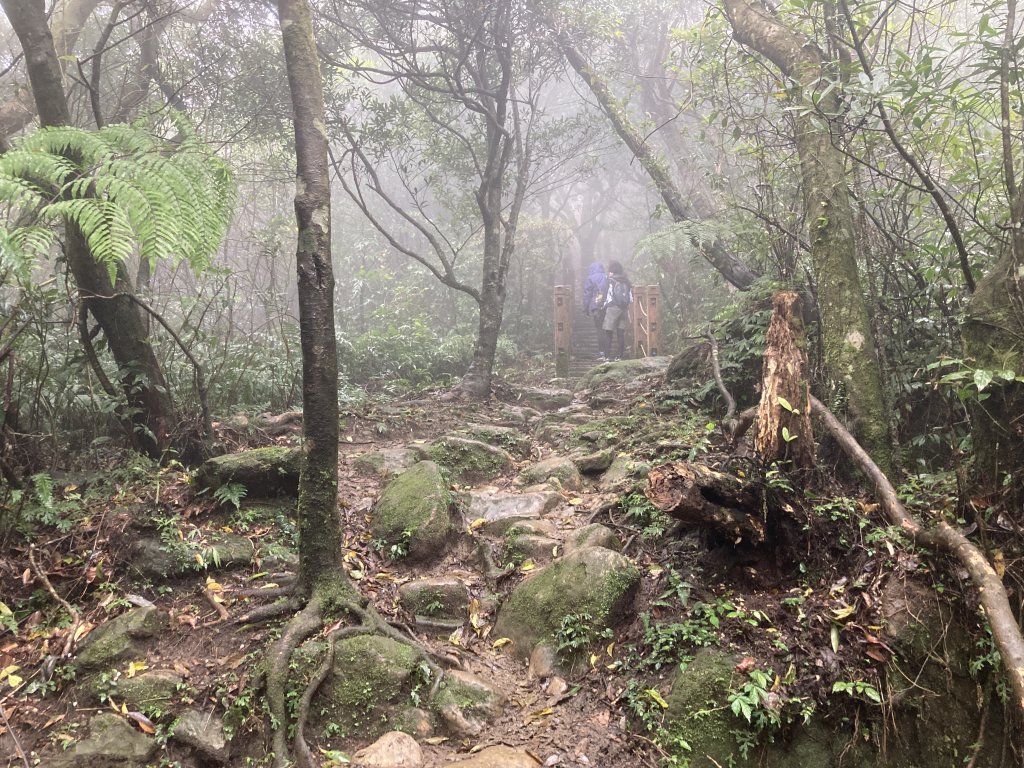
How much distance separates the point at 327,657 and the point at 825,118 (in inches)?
177

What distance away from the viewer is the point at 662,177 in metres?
9.86

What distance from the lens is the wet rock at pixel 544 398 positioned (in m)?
9.66

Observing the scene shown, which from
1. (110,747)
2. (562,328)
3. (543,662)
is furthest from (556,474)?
(562,328)

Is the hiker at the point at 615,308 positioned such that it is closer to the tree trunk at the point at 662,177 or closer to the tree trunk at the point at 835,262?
the tree trunk at the point at 662,177

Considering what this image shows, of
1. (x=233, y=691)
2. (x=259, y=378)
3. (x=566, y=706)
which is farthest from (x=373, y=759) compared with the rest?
(x=259, y=378)

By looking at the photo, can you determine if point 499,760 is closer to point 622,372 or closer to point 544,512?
point 544,512

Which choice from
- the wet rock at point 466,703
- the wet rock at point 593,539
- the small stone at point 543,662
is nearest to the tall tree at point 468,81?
the wet rock at point 593,539

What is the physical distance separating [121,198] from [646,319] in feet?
37.3

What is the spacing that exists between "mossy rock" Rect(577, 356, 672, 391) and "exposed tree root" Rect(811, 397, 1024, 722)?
18.5ft

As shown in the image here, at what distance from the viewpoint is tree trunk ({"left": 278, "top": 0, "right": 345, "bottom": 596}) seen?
10.9ft

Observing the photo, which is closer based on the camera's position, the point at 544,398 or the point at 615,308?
the point at 544,398

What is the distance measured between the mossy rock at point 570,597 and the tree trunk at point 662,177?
5.02m

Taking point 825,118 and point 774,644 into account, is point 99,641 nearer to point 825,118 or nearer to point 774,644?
point 774,644

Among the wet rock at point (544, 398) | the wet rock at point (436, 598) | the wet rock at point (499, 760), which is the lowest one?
the wet rock at point (499, 760)
